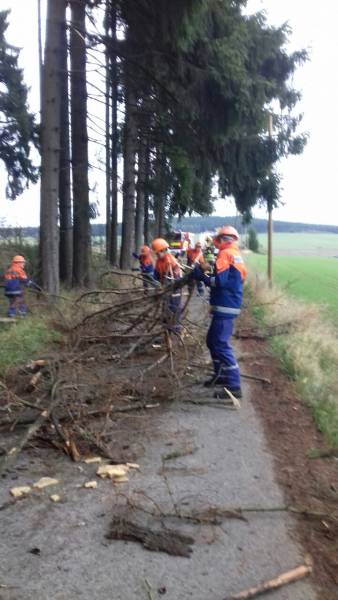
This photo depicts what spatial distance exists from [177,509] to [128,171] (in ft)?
55.4

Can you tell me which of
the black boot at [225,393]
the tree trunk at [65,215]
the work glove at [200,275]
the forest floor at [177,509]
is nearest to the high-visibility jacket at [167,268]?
the work glove at [200,275]

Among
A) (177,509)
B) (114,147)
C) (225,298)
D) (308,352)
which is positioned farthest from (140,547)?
(114,147)

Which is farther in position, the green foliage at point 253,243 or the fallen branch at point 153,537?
the green foliage at point 253,243

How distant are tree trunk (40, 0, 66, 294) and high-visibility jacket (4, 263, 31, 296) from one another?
20.9 inches

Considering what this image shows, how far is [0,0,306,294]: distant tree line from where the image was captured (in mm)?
13047

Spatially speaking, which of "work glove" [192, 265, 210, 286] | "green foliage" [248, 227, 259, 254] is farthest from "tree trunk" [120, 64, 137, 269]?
"green foliage" [248, 227, 259, 254]

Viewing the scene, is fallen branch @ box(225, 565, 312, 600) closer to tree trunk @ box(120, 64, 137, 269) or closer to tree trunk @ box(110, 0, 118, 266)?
tree trunk @ box(110, 0, 118, 266)

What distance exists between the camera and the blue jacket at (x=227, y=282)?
24.5 ft

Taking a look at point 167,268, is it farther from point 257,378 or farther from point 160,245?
point 257,378

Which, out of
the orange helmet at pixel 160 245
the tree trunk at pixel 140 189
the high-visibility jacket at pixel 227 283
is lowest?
the high-visibility jacket at pixel 227 283

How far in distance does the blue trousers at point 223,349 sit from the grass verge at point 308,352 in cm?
101

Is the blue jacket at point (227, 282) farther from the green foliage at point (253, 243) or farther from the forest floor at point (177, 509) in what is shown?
the green foliage at point (253, 243)

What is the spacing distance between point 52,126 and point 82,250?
4.17m

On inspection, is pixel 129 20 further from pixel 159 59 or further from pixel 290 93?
pixel 290 93
